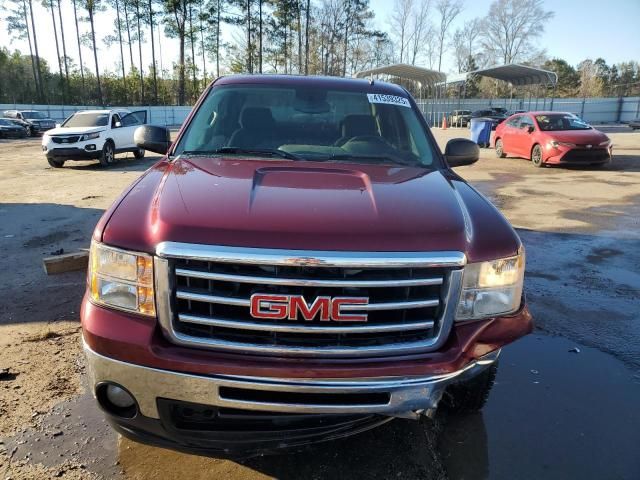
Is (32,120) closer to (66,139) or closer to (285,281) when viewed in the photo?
(66,139)

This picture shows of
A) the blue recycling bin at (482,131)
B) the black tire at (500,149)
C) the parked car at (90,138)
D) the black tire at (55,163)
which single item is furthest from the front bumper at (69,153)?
the blue recycling bin at (482,131)

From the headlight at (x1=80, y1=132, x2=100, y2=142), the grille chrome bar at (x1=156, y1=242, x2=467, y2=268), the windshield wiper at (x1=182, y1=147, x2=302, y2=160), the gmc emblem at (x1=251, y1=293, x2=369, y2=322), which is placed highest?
the windshield wiper at (x1=182, y1=147, x2=302, y2=160)

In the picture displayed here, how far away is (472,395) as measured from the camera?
2.62 m

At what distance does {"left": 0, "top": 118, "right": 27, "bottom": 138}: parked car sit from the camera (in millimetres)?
28245

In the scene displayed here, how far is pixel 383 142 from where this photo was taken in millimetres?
3311

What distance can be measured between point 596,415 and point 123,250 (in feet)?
8.82

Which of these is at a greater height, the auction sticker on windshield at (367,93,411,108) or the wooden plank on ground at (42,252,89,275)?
the auction sticker on windshield at (367,93,411,108)

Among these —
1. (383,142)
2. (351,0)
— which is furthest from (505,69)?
(383,142)

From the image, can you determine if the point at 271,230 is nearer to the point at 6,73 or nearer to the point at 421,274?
the point at 421,274

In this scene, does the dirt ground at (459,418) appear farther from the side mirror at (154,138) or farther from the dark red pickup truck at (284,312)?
the side mirror at (154,138)

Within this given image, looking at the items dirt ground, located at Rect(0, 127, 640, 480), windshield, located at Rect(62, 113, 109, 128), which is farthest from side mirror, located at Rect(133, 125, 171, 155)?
windshield, located at Rect(62, 113, 109, 128)

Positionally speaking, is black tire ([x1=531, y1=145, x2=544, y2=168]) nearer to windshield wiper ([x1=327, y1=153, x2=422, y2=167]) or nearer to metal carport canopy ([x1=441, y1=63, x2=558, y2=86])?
windshield wiper ([x1=327, y1=153, x2=422, y2=167])

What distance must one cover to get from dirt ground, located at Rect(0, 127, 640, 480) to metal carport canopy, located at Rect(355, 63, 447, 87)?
3052cm

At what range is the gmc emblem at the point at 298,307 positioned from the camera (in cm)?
Answer: 183
